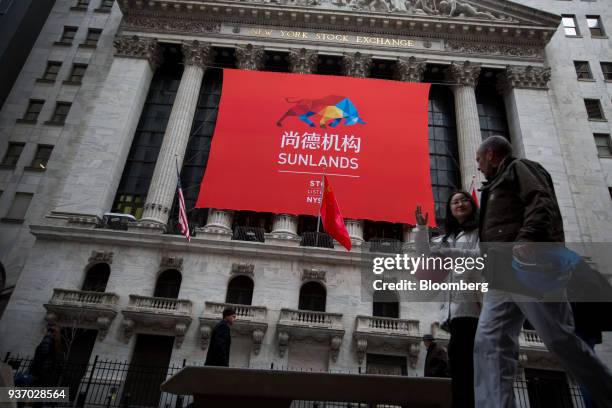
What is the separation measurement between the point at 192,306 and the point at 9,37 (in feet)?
79.1

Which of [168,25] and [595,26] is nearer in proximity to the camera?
[168,25]

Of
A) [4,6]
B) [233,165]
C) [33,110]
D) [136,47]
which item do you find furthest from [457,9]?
[4,6]

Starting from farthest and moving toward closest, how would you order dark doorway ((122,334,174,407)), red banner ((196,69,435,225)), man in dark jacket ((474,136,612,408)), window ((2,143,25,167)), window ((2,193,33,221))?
window ((2,143,25,167)) < window ((2,193,33,221)) < red banner ((196,69,435,225)) < dark doorway ((122,334,174,407)) < man in dark jacket ((474,136,612,408))

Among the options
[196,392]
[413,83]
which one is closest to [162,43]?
[413,83]

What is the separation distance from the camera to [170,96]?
3058 cm

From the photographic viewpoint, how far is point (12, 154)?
90.9ft

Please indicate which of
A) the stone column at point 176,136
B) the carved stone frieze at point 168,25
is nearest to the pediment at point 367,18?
the carved stone frieze at point 168,25

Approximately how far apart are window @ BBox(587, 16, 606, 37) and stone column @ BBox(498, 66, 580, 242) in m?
7.29

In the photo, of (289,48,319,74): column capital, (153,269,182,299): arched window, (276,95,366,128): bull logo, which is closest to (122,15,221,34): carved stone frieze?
(289,48,319,74): column capital

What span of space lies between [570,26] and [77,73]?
3853 cm

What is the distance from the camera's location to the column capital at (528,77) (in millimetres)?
29141

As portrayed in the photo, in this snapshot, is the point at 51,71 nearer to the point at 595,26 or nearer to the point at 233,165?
the point at 233,165

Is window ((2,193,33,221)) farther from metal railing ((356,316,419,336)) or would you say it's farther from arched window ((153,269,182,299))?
metal railing ((356,316,419,336))

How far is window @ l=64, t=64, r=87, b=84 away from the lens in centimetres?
3021
